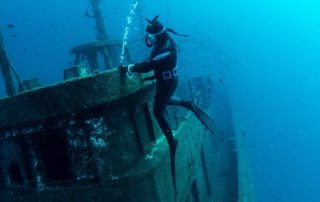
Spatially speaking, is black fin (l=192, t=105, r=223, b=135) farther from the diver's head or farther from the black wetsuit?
the diver's head

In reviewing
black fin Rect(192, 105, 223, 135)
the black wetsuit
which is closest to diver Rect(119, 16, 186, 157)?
the black wetsuit

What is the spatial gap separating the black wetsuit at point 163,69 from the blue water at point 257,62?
14.9 meters

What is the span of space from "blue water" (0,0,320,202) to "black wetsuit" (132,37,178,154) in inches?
586

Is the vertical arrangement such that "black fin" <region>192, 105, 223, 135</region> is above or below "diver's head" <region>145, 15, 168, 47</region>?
below

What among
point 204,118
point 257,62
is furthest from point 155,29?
point 257,62

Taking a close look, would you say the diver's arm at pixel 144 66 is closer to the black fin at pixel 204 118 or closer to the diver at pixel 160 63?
the diver at pixel 160 63

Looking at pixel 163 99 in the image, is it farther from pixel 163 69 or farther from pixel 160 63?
pixel 160 63

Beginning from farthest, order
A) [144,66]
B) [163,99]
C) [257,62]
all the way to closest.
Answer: [257,62], [163,99], [144,66]

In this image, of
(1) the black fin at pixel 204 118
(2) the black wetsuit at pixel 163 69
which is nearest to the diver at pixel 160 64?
(2) the black wetsuit at pixel 163 69

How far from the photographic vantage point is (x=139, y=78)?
629cm

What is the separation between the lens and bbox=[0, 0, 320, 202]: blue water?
47312 mm

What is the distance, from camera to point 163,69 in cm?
549

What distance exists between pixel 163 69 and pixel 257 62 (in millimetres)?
94933

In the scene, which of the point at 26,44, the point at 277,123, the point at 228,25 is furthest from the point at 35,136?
the point at 26,44
